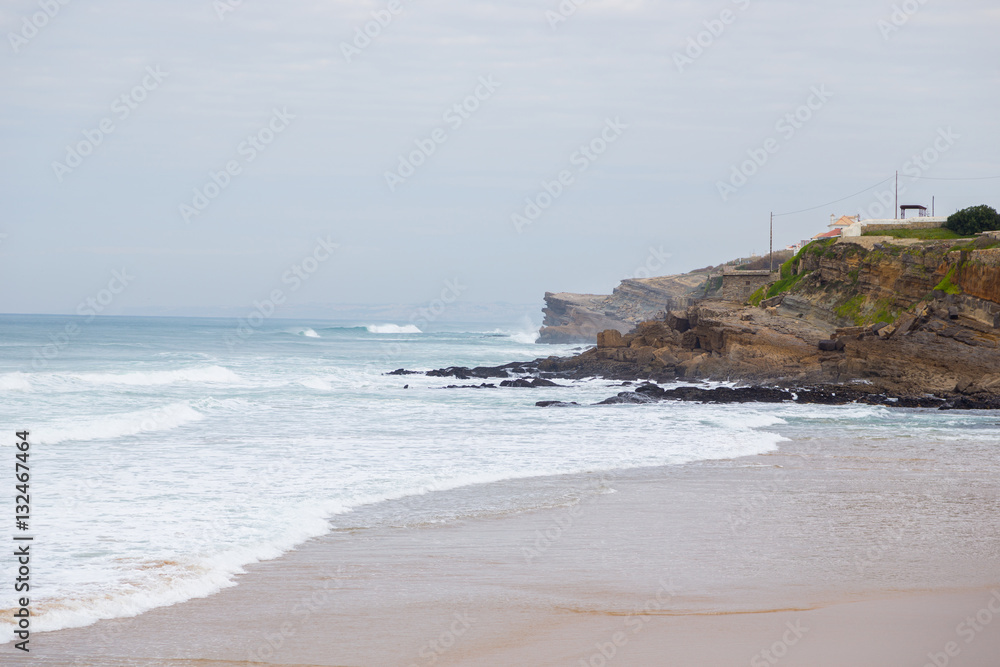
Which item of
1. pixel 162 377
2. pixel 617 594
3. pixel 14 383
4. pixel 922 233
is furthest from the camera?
pixel 922 233

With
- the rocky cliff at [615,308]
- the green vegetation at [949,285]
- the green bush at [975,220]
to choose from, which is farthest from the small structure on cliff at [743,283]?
the rocky cliff at [615,308]

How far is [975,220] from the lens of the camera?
38.7m

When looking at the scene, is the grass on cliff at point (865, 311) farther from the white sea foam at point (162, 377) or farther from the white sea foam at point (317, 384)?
the white sea foam at point (162, 377)

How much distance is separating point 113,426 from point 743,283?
4012 cm

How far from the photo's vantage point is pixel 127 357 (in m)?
45.5

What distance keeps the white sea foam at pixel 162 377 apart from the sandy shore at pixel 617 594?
23.2 meters

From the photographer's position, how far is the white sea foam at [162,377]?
29.7m

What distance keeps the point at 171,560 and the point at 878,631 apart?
581cm

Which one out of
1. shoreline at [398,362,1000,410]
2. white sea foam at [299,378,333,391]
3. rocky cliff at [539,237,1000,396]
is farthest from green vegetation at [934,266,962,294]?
white sea foam at [299,378,333,391]

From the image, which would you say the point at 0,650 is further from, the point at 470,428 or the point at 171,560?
the point at 470,428

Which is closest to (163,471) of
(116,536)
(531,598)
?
(116,536)

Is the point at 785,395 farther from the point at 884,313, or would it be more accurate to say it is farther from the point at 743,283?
the point at 743,283

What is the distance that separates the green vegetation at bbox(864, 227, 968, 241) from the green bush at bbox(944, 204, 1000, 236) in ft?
1.26

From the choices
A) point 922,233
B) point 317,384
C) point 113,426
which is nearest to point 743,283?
point 922,233
